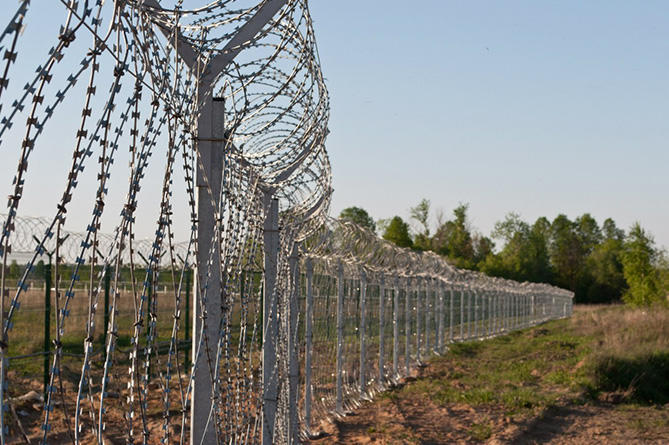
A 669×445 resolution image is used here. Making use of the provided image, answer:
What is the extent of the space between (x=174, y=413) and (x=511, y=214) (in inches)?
2901

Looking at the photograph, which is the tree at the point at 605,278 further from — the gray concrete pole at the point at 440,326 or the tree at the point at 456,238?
the gray concrete pole at the point at 440,326

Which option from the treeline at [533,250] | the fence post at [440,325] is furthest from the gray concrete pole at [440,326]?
the treeline at [533,250]

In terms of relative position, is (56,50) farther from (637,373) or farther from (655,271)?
(655,271)

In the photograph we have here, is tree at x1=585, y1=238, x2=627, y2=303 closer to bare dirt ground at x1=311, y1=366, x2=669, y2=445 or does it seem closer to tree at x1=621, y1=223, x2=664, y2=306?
tree at x1=621, y1=223, x2=664, y2=306

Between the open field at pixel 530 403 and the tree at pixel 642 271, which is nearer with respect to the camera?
the open field at pixel 530 403

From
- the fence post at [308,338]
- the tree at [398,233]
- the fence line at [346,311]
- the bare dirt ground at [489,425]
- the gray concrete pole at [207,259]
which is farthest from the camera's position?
the tree at [398,233]

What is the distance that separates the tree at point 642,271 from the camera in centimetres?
3284

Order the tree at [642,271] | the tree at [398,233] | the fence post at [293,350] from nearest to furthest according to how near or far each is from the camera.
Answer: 1. the fence post at [293,350]
2. the tree at [642,271]
3. the tree at [398,233]

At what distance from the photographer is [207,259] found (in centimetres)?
293

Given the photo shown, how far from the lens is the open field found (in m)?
8.42

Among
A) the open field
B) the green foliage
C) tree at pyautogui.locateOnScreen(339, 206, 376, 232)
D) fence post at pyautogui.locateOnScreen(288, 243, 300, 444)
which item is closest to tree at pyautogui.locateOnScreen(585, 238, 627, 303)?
tree at pyautogui.locateOnScreen(339, 206, 376, 232)

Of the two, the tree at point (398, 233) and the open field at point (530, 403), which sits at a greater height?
the tree at point (398, 233)

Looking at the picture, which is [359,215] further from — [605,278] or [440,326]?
[440,326]

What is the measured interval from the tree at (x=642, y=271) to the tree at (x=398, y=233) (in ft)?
55.0
